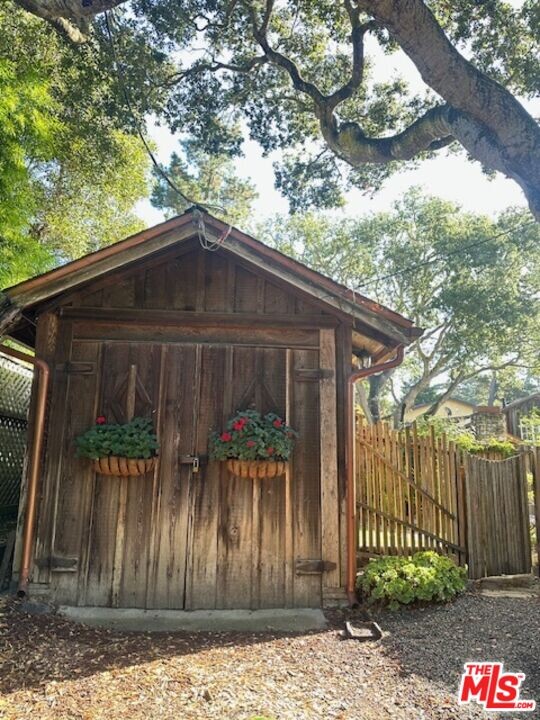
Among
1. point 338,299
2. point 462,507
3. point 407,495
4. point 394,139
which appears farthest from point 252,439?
point 394,139

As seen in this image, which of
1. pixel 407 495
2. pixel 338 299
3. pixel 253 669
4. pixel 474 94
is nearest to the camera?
pixel 253 669

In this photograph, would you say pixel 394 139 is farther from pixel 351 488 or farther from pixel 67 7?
pixel 351 488

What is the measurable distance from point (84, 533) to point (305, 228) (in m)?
18.8

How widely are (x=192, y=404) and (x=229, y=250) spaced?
1598 mm

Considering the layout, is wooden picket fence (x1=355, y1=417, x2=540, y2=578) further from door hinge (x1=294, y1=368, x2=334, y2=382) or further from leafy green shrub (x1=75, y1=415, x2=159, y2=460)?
leafy green shrub (x1=75, y1=415, x2=159, y2=460)

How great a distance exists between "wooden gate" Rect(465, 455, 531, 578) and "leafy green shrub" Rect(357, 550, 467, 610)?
0.84 metres

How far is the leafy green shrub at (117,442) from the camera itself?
14.7 feet

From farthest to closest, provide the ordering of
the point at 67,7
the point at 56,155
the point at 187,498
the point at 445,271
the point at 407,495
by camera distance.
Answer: the point at 445,271 → the point at 56,155 → the point at 407,495 → the point at 187,498 → the point at 67,7

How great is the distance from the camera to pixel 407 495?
5.75 metres

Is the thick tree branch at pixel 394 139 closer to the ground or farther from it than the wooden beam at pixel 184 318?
farther from it

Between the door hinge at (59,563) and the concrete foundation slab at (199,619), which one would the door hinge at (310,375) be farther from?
the door hinge at (59,563)

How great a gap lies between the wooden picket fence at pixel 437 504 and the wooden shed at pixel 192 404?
1.14m

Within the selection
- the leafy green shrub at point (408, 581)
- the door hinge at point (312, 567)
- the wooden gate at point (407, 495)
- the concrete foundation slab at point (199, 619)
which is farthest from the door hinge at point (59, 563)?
the wooden gate at point (407, 495)

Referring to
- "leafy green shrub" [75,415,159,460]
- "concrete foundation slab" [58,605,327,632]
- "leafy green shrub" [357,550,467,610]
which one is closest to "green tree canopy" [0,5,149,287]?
"leafy green shrub" [75,415,159,460]
